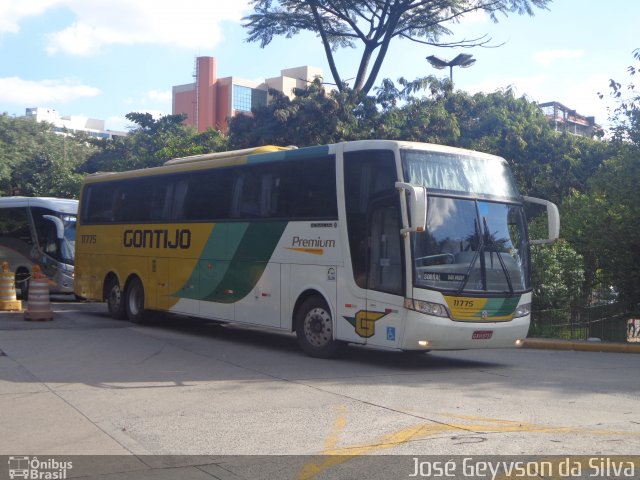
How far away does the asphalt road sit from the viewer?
7359mm

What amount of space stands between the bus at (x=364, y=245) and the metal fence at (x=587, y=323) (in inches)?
272

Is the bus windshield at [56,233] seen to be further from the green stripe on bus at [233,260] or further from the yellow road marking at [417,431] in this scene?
the yellow road marking at [417,431]

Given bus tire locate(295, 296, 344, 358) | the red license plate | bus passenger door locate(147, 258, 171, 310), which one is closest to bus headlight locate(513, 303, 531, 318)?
the red license plate

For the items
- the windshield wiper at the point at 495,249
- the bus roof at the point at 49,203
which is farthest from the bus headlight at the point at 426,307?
the bus roof at the point at 49,203

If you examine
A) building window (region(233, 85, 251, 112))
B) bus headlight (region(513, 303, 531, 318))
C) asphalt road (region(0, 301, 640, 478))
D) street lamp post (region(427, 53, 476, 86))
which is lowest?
asphalt road (region(0, 301, 640, 478))

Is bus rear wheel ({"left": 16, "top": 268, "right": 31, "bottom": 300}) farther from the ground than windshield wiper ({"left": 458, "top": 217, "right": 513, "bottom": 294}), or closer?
closer

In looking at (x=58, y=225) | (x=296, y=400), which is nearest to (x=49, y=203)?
(x=58, y=225)

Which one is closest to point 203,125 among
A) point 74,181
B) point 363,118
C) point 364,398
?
point 74,181

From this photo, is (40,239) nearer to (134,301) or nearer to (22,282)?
(22,282)

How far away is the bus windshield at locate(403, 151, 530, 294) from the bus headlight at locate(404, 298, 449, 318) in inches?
10.3

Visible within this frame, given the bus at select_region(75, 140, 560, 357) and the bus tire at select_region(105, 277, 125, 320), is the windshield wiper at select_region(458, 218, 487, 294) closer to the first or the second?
the bus at select_region(75, 140, 560, 357)

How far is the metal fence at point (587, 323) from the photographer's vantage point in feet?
64.0

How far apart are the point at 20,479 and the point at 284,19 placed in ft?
97.6

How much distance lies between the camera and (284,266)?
14086 millimetres
